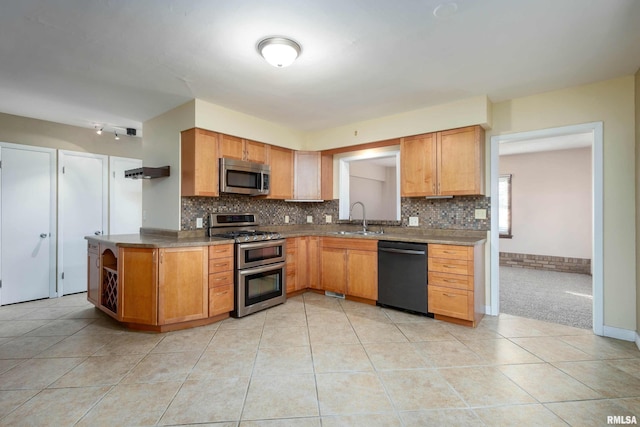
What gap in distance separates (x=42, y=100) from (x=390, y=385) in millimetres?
4548

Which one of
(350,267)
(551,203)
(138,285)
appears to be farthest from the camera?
(551,203)

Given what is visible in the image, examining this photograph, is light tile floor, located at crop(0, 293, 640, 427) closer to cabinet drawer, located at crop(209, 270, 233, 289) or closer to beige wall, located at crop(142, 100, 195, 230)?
cabinet drawer, located at crop(209, 270, 233, 289)

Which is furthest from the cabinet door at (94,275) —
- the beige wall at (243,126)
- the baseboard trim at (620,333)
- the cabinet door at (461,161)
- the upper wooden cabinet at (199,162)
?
the baseboard trim at (620,333)

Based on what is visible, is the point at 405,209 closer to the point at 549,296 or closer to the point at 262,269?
the point at 262,269

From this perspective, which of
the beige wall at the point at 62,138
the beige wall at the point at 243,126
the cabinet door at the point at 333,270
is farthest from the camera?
the cabinet door at the point at 333,270

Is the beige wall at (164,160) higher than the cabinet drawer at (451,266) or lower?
higher

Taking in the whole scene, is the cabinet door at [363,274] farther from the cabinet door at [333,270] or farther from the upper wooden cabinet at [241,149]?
the upper wooden cabinet at [241,149]

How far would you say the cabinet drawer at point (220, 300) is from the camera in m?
3.12

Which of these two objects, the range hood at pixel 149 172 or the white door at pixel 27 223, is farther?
the white door at pixel 27 223

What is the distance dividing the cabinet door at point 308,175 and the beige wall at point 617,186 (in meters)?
3.14

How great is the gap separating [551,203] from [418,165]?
13.9ft

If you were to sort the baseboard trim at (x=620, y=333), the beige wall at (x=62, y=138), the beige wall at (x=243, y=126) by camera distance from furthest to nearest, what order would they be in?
the beige wall at (x=62, y=138) < the beige wall at (x=243, y=126) < the baseboard trim at (x=620, y=333)

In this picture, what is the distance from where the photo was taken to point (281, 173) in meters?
4.41

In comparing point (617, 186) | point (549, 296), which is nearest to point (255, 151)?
point (617, 186)
